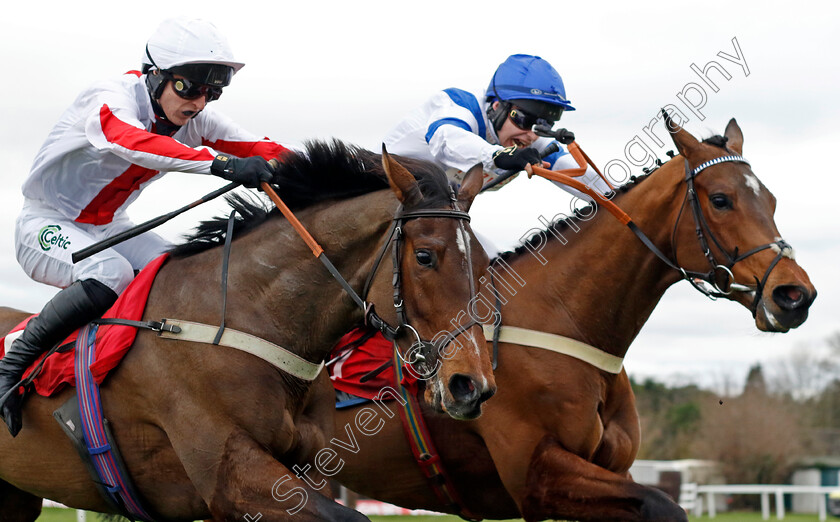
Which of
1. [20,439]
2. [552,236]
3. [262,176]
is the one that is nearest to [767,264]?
[552,236]

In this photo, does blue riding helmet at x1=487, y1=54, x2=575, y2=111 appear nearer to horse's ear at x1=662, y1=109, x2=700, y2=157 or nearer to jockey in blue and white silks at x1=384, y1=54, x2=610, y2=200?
jockey in blue and white silks at x1=384, y1=54, x2=610, y2=200

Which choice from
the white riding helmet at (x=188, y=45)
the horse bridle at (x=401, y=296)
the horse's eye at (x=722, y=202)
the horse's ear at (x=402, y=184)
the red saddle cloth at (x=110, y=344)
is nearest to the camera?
the horse bridle at (x=401, y=296)

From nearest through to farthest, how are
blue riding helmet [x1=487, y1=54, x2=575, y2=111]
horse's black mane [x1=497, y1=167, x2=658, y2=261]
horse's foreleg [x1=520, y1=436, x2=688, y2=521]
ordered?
horse's foreleg [x1=520, y1=436, x2=688, y2=521], horse's black mane [x1=497, y1=167, x2=658, y2=261], blue riding helmet [x1=487, y1=54, x2=575, y2=111]

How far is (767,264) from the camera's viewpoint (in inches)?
200

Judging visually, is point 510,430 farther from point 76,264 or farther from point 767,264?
point 76,264

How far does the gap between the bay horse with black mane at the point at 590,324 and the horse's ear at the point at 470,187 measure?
45.0 inches

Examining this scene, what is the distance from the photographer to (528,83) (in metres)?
5.95

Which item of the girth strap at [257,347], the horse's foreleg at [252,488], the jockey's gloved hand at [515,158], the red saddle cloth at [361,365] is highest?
the jockey's gloved hand at [515,158]

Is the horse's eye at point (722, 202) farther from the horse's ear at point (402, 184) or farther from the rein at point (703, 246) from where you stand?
the horse's ear at point (402, 184)

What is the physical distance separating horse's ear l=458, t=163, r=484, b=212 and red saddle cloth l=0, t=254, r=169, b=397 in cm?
158

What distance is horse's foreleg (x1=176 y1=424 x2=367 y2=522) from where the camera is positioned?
409cm

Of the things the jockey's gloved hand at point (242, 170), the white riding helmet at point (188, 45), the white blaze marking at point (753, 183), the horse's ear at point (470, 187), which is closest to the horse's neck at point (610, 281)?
the white blaze marking at point (753, 183)

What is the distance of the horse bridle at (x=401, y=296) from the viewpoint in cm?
393

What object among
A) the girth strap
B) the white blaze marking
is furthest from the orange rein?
the girth strap
